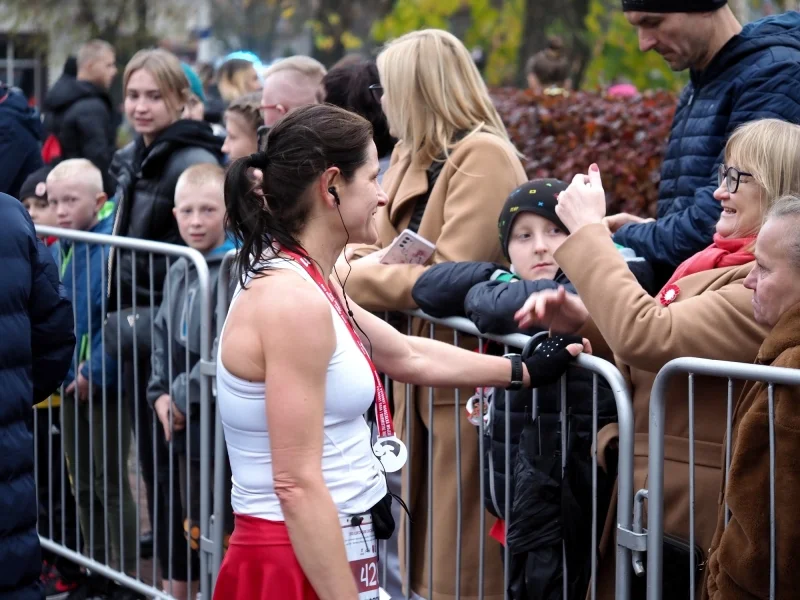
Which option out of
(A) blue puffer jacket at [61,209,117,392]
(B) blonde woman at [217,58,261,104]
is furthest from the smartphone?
(B) blonde woman at [217,58,261,104]

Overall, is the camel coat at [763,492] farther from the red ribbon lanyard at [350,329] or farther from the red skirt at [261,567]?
the red skirt at [261,567]

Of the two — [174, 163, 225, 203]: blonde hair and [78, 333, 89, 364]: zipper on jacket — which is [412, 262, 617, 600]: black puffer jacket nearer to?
[174, 163, 225, 203]: blonde hair

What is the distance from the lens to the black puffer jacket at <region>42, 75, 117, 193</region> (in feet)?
28.9

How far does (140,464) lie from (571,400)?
2.44m

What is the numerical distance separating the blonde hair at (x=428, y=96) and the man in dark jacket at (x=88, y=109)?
4872 mm

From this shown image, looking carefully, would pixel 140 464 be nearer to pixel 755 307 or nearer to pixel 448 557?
→ pixel 448 557

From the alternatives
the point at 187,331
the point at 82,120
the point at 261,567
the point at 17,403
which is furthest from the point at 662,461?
the point at 82,120

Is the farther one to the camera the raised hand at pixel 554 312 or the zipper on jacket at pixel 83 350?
the zipper on jacket at pixel 83 350

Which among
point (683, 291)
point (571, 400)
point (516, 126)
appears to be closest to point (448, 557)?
point (571, 400)

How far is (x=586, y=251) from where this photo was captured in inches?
126

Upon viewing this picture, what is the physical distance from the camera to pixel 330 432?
9.10ft

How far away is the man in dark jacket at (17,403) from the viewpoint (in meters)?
3.27

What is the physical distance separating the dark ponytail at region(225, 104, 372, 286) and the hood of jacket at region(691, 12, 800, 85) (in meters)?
1.63

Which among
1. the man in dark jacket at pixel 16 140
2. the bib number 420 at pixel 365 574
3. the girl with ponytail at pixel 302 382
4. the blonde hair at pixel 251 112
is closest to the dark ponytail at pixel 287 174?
the girl with ponytail at pixel 302 382
